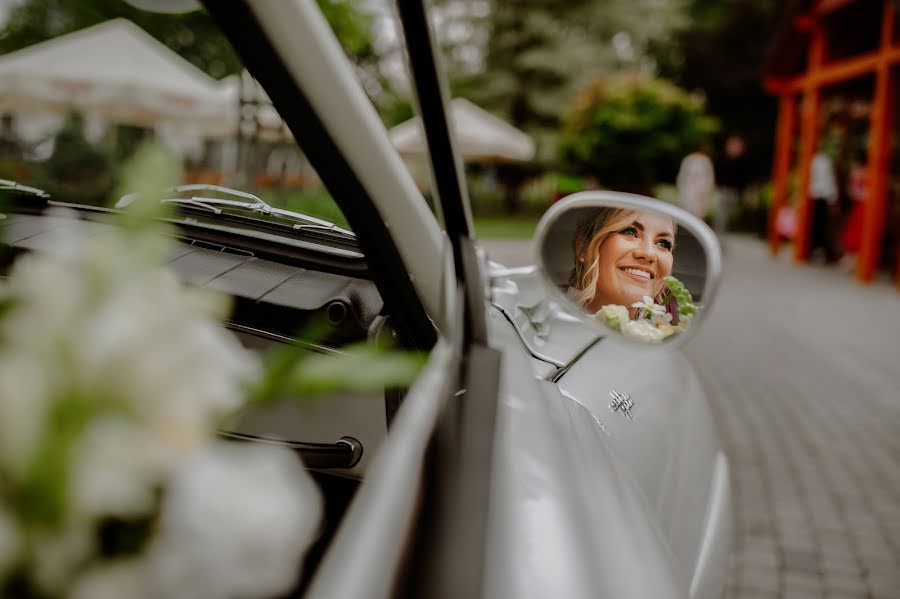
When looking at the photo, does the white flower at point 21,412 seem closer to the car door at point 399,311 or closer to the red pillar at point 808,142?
the car door at point 399,311

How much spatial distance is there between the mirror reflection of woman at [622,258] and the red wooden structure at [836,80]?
12.5 metres

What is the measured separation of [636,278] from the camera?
4.31 ft

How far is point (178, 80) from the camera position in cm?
133

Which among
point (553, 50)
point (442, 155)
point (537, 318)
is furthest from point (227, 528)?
point (553, 50)

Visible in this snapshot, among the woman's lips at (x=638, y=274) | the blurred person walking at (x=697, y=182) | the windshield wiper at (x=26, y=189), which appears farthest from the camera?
the blurred person walking at (x=697, y=182)

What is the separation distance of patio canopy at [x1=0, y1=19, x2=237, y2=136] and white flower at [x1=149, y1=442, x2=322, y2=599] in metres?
0.89

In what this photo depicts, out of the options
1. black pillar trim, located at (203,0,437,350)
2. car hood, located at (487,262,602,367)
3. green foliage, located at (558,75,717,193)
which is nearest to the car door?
black pillar trim, located at (203,0,437,350)

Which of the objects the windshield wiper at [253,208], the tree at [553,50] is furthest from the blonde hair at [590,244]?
the tree at [553,50]

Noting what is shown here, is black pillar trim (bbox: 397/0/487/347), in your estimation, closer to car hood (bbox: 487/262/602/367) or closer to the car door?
the car door

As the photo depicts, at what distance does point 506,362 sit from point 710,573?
28.2 inches

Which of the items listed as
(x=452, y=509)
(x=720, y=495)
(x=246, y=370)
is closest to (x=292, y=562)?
(x=246, y=370)

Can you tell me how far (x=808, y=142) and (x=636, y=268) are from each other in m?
16.8

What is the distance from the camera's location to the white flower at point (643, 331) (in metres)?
1.32

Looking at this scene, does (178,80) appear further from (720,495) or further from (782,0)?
(782,0)
